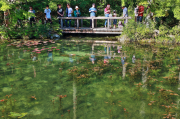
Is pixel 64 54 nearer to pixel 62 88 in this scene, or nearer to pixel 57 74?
pixel 57 74

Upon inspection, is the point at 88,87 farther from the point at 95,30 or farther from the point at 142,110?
the point at 95,30

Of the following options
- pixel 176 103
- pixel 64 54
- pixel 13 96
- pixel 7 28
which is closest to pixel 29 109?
pixel 13 96

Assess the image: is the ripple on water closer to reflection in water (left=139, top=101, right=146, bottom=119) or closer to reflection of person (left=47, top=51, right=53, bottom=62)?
reflection in water (left=139, top=101, right=146, bottom=119)

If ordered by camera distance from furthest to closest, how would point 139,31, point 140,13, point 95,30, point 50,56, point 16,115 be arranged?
point 95,30
point 140,13
point 139,31
point 50,56
point 16,115

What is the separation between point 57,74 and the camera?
22.5 feet

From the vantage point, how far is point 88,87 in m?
5.82

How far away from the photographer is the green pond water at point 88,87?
4453 millimetres

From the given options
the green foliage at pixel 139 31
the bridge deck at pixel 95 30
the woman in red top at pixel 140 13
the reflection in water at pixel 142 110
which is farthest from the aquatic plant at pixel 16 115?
the bridge deck at pixel 95 30

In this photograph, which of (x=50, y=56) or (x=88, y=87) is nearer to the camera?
(x=88, y=87)

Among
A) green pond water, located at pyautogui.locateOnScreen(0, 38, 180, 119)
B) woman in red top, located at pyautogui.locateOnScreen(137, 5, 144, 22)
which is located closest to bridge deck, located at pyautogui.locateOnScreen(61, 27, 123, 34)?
woman in red top, located at pyautogui.locateOnScreen(137, 5, 144, 22)

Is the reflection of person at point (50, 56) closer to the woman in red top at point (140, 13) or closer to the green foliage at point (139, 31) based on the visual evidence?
the green foliage at point (139, 31)

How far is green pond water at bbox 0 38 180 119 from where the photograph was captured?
4.45 m

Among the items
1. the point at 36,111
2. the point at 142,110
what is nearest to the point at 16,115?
the point at 36,111

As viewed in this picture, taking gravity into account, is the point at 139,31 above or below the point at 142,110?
above
